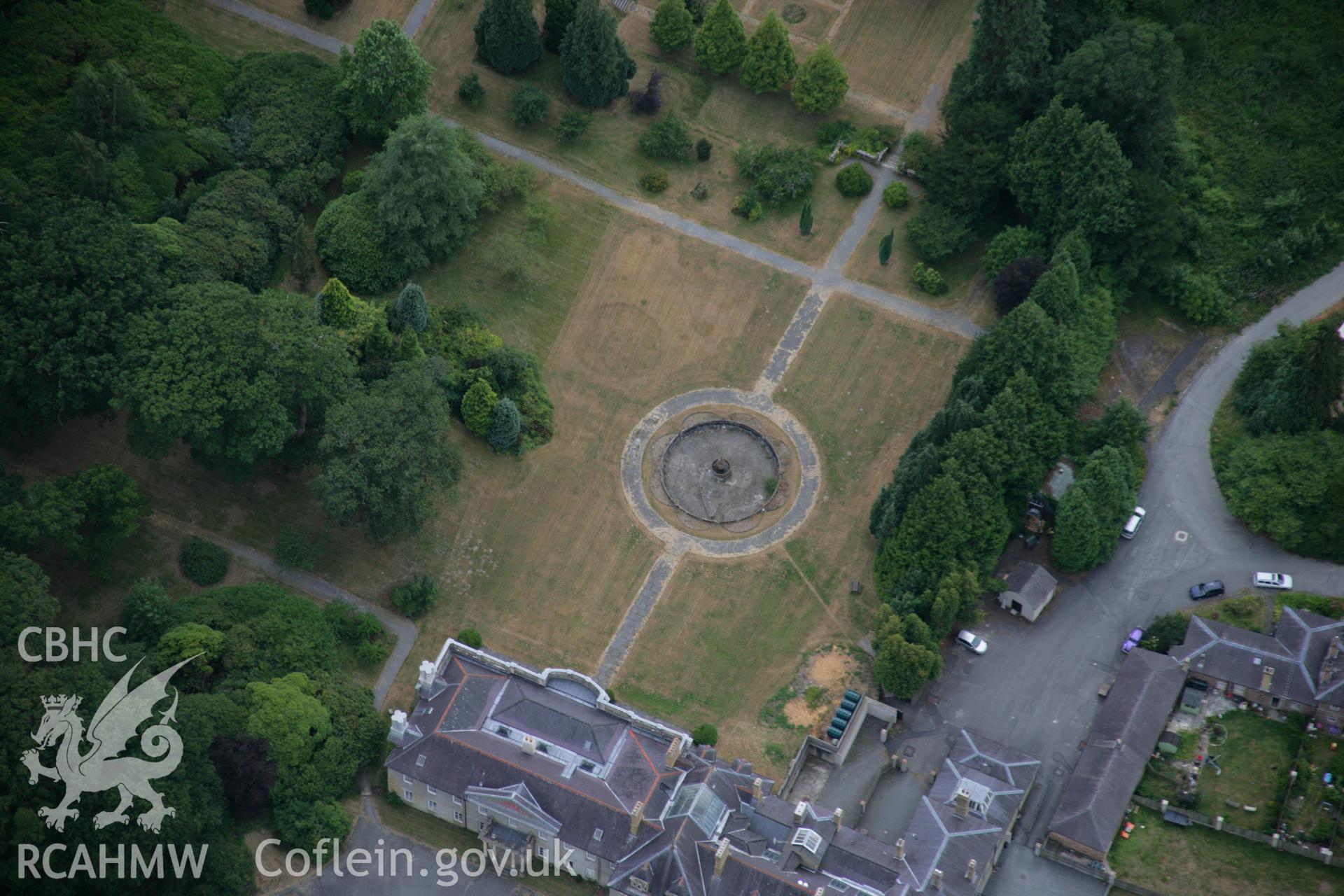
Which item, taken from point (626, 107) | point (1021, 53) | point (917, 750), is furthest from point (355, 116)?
point (917, 750)

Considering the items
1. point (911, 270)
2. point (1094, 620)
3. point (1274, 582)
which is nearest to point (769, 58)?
point (911, 270)

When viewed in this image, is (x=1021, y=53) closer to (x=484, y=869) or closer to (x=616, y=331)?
(x=616, y=331)

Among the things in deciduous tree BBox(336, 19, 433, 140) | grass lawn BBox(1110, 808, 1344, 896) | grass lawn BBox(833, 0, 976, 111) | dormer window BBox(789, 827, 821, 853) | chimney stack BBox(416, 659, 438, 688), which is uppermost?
grass lawn BBox(833, 0, 976, 111)

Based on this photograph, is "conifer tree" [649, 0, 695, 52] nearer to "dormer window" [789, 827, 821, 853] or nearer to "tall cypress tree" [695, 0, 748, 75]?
"tall cypress tree" [695, 0, 748, 75]

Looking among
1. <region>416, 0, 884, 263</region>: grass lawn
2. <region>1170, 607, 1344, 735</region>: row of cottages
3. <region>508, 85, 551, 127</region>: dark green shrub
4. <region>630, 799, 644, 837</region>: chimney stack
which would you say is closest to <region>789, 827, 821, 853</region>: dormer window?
<region>630, 799, 644, 837</region>: chimney stack

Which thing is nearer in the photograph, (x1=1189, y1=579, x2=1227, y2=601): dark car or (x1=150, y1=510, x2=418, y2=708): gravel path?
(x1=150, y1=510, x2=418, y2=708): gravel path

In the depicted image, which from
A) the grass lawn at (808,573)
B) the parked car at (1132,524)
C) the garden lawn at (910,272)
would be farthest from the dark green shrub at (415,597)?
the parked car at (1132,524)
